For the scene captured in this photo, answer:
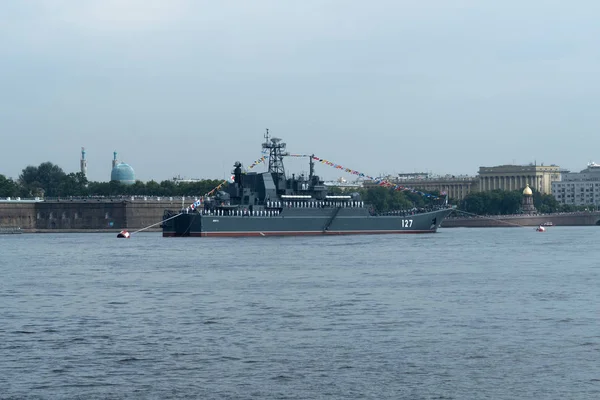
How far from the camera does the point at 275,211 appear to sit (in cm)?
11175

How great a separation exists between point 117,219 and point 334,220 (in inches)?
1658

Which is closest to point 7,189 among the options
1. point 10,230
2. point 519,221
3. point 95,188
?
point 95,188

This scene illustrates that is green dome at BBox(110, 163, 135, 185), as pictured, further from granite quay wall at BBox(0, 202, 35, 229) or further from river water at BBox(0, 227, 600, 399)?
river water at BBox(0, 227, 600, 399)

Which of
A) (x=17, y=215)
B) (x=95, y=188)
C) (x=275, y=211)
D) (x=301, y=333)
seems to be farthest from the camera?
(x=95, y=188)

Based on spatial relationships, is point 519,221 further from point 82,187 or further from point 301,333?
point 301,333

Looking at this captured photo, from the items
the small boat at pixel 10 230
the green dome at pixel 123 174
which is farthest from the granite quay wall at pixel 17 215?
the green dome at pixel 123 174

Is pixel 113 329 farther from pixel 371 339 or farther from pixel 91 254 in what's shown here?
pixel 91 254

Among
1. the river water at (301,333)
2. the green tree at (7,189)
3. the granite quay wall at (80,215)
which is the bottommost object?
the river water at (301,333)

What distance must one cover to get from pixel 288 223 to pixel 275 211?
192 cm

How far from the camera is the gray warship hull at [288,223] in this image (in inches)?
4269

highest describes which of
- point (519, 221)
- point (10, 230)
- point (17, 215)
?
point (17, 215)

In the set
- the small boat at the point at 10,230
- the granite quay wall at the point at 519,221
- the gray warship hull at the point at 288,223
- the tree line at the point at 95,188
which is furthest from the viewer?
the granite quay wall at the point at 519,221

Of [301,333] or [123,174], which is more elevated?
[123,174]

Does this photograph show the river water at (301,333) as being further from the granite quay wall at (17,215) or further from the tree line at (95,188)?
the tree line at (95,188)
